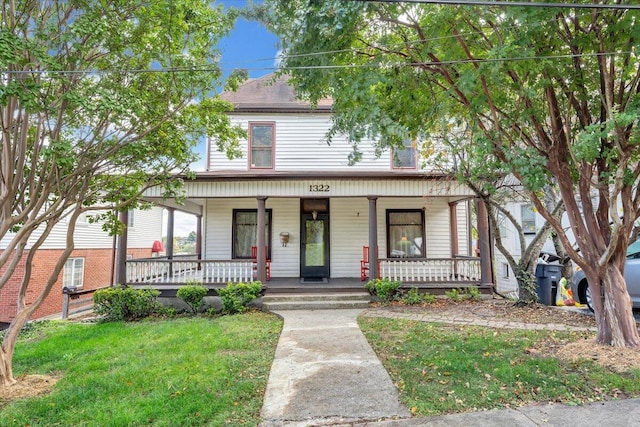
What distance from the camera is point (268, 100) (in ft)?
38.0

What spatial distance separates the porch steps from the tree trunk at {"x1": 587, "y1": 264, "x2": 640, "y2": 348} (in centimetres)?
467

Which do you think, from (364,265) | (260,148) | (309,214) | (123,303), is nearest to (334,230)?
(309,214)

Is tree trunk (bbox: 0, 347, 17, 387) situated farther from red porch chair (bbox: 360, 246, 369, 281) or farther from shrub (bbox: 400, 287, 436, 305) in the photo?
red porch chair (bbox: 360, 246, 369, 281)

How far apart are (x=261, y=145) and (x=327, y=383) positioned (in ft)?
27.3

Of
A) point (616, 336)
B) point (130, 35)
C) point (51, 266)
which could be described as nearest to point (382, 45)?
point (130, 35)

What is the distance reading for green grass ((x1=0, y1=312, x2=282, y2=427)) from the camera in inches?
131

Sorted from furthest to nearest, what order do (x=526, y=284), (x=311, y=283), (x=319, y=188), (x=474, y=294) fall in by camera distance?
(x=311, y=283) → (x=319, y=188) → (x=474, y=294) → (x=526, y=284)

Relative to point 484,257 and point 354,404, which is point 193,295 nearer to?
point 354,404

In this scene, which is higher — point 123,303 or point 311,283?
point 311,283

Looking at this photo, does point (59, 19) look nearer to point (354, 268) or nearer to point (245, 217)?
point (245, 217)

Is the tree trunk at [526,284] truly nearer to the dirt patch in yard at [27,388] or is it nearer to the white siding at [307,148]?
the white siding at [307,148]

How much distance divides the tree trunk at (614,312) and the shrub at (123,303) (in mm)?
8542

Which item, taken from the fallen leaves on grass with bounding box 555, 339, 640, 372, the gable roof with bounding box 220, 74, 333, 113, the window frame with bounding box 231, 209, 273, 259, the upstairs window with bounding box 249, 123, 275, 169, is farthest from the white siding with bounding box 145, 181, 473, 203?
the fallen leaves on grass with bounding box 555, 339, 640, 372

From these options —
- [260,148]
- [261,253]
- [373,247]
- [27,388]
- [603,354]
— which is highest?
[260,148]
